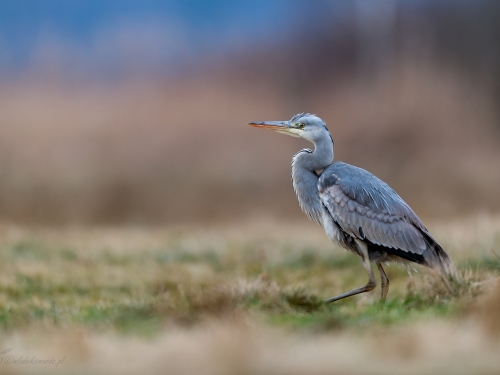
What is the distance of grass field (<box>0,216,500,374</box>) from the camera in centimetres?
466

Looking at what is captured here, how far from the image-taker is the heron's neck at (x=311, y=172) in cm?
827

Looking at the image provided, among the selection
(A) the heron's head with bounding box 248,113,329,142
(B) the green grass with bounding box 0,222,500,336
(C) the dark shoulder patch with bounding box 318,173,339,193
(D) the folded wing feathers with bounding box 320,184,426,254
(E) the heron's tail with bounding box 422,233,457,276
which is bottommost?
(B) the green grass with bounding box 0,222,500,336

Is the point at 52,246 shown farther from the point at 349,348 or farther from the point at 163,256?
the point at 349,348

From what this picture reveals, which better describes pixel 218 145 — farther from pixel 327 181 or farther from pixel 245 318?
pixel 245 318

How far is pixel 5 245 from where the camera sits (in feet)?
40.4

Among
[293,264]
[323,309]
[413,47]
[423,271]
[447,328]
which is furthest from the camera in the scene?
[413,47]

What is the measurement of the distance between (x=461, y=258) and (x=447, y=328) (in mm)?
4730

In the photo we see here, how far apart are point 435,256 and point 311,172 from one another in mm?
1475

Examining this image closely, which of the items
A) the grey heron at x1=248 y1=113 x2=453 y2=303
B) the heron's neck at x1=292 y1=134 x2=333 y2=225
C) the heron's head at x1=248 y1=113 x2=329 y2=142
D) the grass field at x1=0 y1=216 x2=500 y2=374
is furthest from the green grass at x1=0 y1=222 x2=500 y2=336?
the heron's head at x1=248 y1=113 x2=329 y2=142

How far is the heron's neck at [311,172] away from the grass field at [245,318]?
892 millimetres

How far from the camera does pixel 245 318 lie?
5949mm

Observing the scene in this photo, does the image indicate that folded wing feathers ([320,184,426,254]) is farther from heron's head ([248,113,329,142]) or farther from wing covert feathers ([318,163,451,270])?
heron's head ([248,113,329,142])

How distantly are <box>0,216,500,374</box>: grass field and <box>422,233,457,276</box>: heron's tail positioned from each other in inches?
4.7

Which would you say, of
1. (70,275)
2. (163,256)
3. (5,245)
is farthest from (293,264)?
(5,245)
